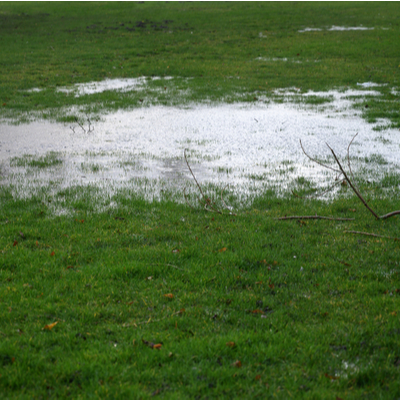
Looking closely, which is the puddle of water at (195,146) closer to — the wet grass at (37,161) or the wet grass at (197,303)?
the wet grass at (37,161)

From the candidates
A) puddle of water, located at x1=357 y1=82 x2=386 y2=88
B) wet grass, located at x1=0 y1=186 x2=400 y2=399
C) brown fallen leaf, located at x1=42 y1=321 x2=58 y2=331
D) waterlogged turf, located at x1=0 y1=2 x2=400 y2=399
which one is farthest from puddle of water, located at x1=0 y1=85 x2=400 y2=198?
brown fallen leaf, located at x1=42 y1=321 x2=58 y2=331

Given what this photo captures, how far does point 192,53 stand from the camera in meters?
25.4

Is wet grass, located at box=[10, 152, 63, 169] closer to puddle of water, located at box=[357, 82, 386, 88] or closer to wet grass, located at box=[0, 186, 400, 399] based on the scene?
wet grass, located at box=[0, 186, 400, 399]

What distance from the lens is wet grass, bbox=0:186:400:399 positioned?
11.5ft

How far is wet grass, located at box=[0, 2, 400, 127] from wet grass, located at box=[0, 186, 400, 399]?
8061mm

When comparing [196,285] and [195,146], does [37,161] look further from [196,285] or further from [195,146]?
[196,285]

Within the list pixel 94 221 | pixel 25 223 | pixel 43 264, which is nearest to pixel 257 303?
pixel 43 264

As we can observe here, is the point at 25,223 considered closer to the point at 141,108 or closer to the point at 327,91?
the point at 141,108

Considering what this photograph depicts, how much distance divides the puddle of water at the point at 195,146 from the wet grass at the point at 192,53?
1.42m

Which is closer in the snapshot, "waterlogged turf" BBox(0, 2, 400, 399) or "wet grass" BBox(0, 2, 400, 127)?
"waterlogged turf" BBox(0, 2, 400, 399)

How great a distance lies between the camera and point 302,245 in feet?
19.5

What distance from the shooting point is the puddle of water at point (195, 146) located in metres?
8.70

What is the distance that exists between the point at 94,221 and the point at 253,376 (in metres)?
3.97

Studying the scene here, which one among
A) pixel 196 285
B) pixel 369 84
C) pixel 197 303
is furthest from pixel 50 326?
pixel 369 84
